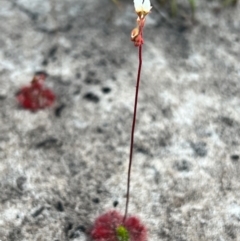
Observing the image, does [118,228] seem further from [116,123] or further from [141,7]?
[141,7]

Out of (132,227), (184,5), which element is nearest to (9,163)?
(132,227)

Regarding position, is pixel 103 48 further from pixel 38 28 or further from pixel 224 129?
pixel 224 129

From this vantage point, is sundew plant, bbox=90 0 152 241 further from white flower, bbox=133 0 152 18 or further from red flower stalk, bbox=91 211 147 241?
white flower, bbox=133 0 152 18

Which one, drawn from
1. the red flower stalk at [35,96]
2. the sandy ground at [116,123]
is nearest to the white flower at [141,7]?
the sandy ground at [116,123]

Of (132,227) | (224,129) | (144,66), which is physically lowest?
(132,227)

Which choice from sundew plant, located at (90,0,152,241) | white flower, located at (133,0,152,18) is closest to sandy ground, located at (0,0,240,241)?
sundew plant, located at (90,0,152,241)

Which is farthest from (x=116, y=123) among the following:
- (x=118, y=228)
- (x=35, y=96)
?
(x=118, y=228)
